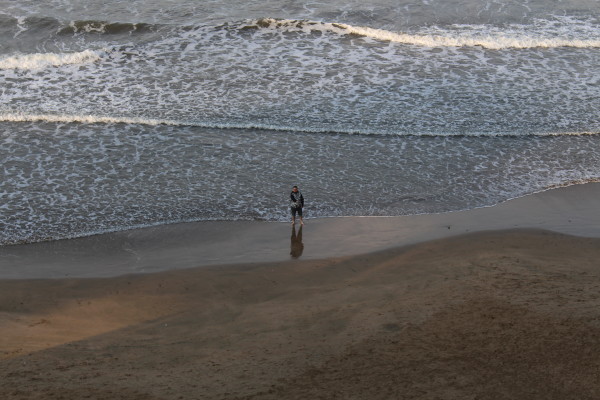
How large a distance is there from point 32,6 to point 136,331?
68.6 feet

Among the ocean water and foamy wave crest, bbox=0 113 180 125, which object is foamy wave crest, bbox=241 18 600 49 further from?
foamy wave crest, bbox=0 113 180 125

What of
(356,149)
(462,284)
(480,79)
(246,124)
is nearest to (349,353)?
(462,284)

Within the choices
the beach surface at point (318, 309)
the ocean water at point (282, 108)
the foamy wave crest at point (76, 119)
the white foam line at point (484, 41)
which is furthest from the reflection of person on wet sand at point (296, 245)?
the white foam line at point (484, 41)

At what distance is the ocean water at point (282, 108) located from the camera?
16.6 m

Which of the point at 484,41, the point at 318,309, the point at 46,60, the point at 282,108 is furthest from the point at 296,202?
the point at 484,41

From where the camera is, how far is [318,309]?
39.3 feet

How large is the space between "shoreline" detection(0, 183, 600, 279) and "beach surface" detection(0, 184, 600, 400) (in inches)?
1.7

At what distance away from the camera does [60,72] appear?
2314cm

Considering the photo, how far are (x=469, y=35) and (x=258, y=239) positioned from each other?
51.1ft

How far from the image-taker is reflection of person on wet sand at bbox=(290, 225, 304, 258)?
14137 mm

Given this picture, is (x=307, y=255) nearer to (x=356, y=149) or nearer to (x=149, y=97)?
(x=356, y=149)

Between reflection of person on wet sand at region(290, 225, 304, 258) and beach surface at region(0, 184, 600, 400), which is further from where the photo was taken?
reflection of person on wet sand at region(290, 225, 304, 258)

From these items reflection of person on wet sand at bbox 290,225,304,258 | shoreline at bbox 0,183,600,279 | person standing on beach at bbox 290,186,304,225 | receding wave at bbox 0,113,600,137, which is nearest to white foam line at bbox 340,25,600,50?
receding wave at bbox 0,113,600,137

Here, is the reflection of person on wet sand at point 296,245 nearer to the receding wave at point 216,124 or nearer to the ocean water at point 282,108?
the ocean water at point 282,108
